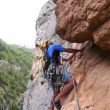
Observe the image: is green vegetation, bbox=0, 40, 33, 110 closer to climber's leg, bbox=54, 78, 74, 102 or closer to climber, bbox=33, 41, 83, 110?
climber, bbox=33, 41, 83, 110

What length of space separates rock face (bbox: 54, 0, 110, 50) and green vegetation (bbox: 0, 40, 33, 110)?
25.1m

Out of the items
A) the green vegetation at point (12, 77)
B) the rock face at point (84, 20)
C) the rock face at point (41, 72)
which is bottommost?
the green vegetation at point (12, 77)

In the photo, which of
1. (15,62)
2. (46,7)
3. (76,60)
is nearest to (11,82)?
(15,62)

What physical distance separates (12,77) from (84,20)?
36.9m

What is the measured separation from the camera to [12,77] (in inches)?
1795

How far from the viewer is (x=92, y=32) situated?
9617mm

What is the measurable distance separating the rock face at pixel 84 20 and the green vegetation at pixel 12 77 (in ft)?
82.4

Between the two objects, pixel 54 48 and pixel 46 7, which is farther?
pixel 46 7

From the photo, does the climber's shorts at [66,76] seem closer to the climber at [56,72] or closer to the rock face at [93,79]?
the climber at [56,72]

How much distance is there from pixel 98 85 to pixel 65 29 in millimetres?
2161

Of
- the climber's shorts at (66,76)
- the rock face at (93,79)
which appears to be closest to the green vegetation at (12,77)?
the climber's shorts at (66,76)

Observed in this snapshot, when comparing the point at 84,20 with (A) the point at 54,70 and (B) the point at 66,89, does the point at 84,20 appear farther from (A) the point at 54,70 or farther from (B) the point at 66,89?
(B) the point at 66,89

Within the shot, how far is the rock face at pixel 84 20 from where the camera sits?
8852 mm

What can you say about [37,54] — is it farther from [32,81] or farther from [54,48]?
[54,48]
